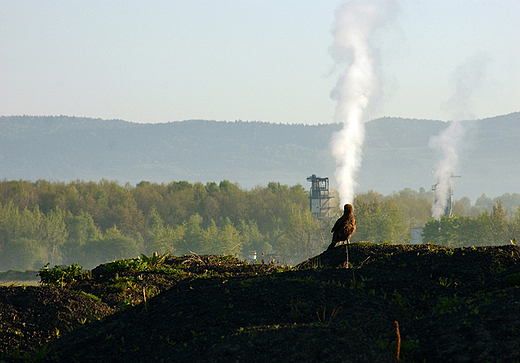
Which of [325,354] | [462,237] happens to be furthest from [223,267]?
[462,237]

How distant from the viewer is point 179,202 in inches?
5453

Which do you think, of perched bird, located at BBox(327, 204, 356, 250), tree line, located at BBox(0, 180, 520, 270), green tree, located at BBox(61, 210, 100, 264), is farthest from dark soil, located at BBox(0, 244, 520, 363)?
green tree, located at BBox(61, 210, 100, 264)

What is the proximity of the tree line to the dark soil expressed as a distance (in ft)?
264

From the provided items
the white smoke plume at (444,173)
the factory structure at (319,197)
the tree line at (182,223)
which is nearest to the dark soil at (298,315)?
the tree line at (182,223)

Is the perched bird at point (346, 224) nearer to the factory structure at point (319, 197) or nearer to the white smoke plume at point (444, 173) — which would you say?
the factory structure at point (319, 197)

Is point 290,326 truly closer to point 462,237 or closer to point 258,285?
point 258,285

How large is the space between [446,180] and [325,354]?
5365 inches

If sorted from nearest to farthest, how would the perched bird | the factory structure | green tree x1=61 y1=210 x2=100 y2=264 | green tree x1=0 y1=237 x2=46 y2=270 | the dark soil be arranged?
the dark soil
the perched bird
the factory structure
green tree x1=0 y1=237 x2=46 y2=270
green tree x1=61 y1=210 x2=100 y2=264

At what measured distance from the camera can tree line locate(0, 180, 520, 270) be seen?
3878 inches

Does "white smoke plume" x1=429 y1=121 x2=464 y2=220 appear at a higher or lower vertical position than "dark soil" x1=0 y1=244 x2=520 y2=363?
higher

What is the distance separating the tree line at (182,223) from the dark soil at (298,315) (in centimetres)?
8040

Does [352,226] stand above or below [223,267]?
above

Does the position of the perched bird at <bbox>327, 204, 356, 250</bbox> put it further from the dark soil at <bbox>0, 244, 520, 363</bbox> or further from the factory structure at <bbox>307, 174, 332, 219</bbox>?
the factory structure at <bbox>307, 174, 332, 219</bbox>

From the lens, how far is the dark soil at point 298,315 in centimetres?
690
